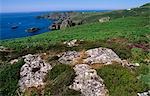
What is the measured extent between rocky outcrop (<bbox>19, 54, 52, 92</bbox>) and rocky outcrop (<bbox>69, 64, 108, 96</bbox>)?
3309 mm

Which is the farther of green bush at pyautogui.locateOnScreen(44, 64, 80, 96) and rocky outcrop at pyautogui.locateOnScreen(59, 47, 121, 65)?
rocky outcrop at pyautogui.locateOnScreen(59, 47, 121, 65)

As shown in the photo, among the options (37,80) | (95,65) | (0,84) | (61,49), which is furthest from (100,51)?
(0,84)

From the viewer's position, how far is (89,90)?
2755cm

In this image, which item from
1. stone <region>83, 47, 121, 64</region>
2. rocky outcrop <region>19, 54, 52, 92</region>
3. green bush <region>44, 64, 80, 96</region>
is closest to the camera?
green bush <region>44, 64, 80, 96</region>

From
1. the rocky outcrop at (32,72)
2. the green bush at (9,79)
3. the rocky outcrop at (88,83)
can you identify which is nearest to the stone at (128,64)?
the rocky outcrop at (88,83)

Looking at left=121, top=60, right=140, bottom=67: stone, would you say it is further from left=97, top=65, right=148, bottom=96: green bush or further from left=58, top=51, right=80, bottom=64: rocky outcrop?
left=58, top=51, right=80, bottom=64: rocky outcrop

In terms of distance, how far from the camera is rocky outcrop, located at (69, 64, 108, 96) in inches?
1078

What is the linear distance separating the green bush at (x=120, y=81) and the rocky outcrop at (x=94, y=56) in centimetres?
177

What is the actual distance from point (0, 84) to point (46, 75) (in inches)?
169

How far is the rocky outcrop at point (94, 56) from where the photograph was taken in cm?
3219

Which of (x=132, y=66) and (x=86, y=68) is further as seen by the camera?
(x=132, y=66)

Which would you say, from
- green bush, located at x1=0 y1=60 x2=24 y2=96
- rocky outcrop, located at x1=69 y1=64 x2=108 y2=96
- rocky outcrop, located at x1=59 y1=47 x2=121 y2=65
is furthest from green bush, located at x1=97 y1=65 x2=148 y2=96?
green bush, located at x1=0 y1=60 x2=24 y2=96

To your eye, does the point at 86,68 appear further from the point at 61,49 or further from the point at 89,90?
the point at 61,49

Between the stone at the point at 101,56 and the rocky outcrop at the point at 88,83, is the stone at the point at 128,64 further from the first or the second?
the rocky outcrop at the point at 88,83
